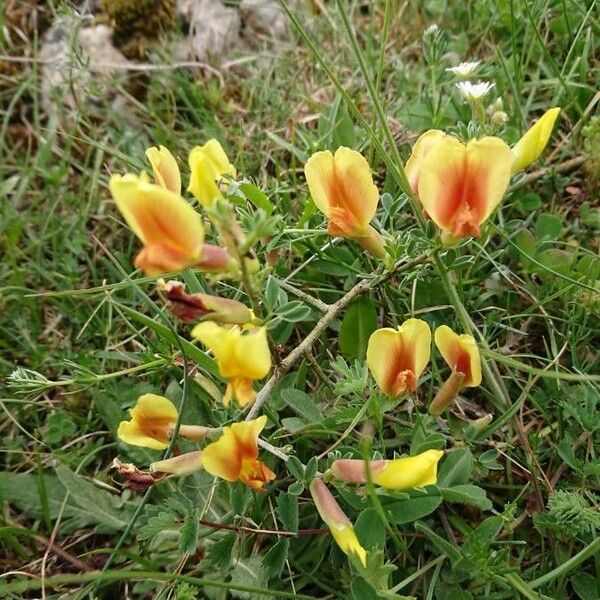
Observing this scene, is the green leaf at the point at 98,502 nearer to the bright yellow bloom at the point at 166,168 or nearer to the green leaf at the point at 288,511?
the green leaf at the point at 288,511

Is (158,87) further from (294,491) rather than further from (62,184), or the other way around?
(294,491)

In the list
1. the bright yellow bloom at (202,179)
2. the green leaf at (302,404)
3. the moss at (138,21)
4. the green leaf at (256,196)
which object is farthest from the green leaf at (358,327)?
the moss at (138,21)

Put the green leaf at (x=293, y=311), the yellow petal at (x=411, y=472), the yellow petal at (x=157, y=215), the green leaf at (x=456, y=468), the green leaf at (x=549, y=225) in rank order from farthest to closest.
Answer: the green leaf at (x=549, y=225) < the green leaf at (x=456, y=468) < the green leaf at (x=293, y=311) < the yellow petal at (x=411, y=472) < the yellow petal at (x=157, y=215)

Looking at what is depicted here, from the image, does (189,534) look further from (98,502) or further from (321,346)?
(321,346)

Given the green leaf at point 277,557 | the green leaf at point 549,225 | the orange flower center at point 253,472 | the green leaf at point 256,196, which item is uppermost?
the green leaf at point 256,196

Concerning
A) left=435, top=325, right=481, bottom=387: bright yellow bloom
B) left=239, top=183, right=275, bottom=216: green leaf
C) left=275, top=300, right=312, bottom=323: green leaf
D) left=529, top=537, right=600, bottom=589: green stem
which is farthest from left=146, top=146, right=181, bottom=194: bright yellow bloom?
left=529, top=537, right=600, bottom=589: green stem

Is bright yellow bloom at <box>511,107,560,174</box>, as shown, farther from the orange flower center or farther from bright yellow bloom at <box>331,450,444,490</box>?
the orange flower center

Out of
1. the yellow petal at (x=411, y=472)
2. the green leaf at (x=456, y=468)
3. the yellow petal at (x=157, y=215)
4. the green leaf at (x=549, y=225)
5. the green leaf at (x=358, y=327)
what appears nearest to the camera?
the yellow petal at (x=157, y=215)

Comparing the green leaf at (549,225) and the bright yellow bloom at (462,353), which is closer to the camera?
the bright yellow bloom at (462,353)
